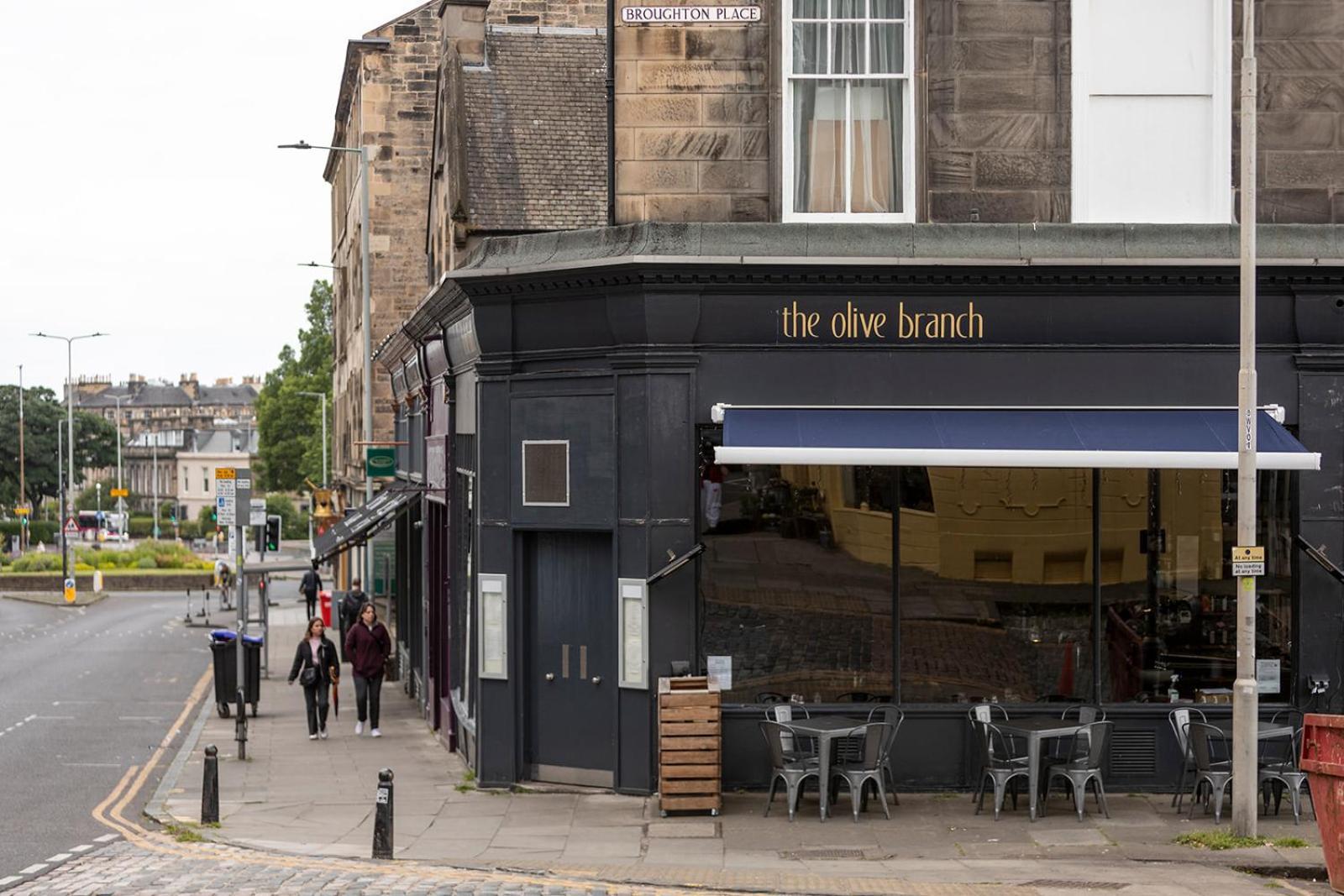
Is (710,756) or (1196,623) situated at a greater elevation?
(1196,623)

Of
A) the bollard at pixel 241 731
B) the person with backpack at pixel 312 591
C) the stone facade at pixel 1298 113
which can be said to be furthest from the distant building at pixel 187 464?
the stone facade at pixel 1298 113

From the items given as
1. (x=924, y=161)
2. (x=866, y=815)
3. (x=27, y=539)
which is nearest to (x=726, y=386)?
(x=924, y=161)

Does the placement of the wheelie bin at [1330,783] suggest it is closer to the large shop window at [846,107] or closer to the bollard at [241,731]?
the large shop window at [846,107]

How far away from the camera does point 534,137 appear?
22016mm

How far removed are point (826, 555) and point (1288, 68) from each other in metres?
6.40

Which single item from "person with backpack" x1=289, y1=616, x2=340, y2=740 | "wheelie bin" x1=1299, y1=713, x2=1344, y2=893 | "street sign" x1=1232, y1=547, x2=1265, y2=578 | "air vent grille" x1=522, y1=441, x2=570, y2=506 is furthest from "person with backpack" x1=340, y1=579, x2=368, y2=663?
"wheelie bin" x1=1299, y1=713, x2=1344, y2=893

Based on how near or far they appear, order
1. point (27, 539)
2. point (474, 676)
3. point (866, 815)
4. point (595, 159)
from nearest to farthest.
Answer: point (866, 815) < point (474, 676) < point (595, 159) < point (27, 539)

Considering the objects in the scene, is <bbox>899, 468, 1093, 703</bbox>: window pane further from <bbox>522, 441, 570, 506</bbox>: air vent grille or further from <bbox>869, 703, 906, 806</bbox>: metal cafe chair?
<bbox>522, 441, 570, 506</bbox>: air vent grille

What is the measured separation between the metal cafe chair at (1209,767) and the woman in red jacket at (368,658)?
1135 centimetres

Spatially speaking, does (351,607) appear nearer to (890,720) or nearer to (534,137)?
(534,137)

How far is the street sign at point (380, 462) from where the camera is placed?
32812mm

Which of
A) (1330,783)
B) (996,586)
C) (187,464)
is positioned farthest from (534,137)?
(187,464)

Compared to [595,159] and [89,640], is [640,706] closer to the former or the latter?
[595,159]

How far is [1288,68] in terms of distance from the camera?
16.4 m
